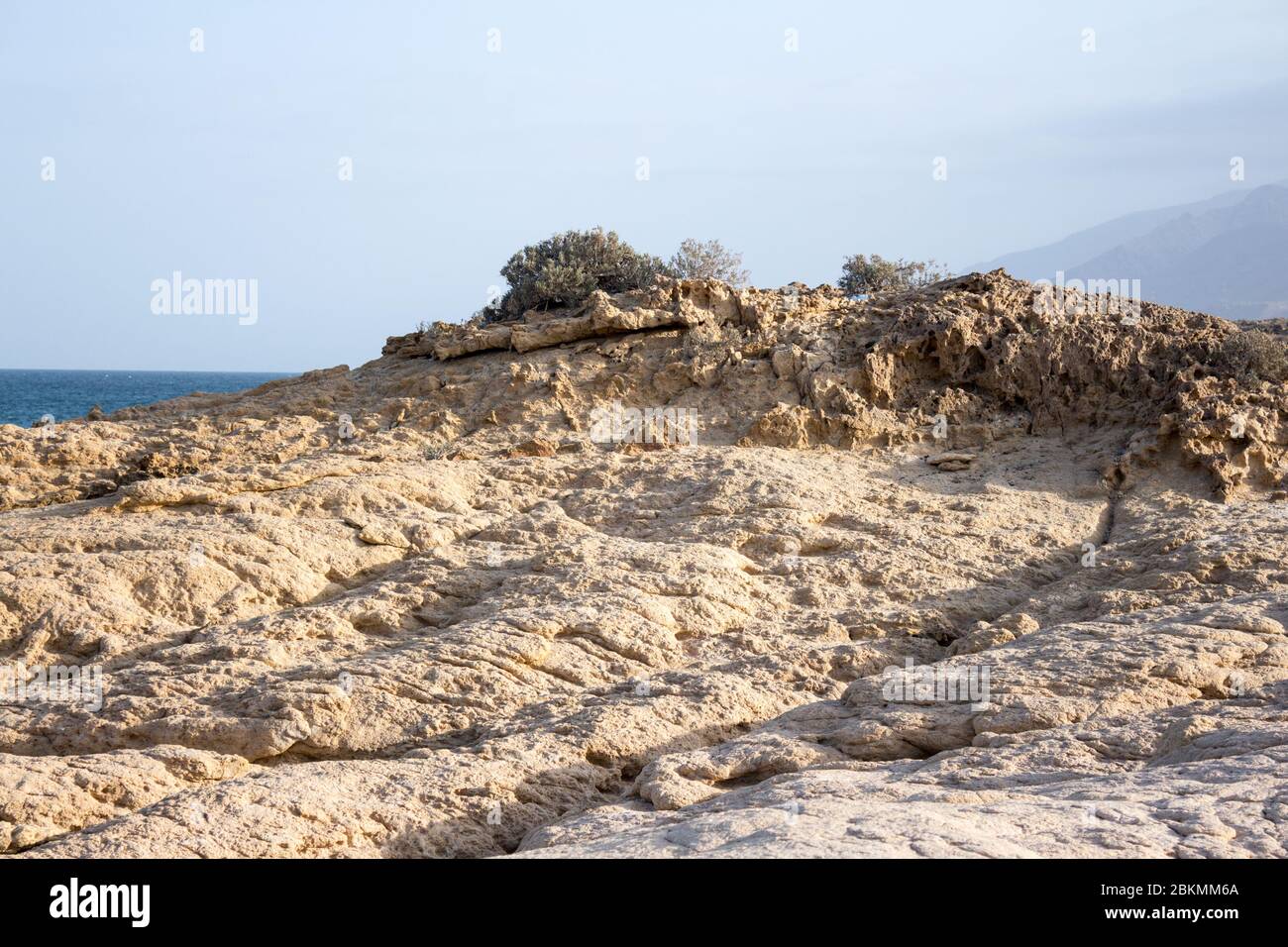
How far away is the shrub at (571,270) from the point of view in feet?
48.9

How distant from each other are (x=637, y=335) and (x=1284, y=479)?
6795mm

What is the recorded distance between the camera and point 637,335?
12.9m

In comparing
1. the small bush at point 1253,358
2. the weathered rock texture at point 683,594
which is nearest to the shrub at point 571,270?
the weathered rock texture at point 683,594

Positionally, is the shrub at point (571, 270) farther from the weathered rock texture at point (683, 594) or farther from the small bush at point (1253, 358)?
the small bush at point (1253, 358)

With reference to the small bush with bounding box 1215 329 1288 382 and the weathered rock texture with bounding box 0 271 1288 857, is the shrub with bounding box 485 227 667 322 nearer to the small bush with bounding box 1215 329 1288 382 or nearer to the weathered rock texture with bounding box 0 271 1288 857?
the weathered rock texture with bounding box 0 271 1288 857

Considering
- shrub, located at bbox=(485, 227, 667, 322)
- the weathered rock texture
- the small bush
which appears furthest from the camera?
shrub, located at bbox=(485, 227, 667, 322)

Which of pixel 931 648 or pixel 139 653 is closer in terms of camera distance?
pixel 139 653

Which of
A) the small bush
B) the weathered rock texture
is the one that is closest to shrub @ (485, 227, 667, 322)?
the weathered rock texture

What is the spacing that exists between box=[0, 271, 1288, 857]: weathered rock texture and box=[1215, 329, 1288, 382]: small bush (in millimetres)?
235

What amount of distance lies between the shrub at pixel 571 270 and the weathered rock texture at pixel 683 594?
1.03 metres

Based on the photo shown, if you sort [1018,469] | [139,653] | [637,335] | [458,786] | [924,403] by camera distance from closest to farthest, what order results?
[458,786], [139,653], [1018,469], [924,403], [637,335]

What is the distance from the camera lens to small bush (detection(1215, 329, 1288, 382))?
Result: 1070 cm
